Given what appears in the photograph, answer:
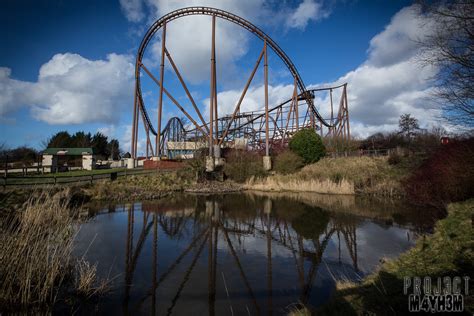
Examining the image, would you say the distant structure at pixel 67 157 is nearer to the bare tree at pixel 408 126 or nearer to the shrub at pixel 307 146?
the shrub at pixel 307 146

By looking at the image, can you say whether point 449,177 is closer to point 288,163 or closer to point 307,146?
point 288,163

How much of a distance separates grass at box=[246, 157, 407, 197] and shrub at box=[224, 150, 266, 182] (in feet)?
2.77

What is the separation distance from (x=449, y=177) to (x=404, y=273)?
6341mm

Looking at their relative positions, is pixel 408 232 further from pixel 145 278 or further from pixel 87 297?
pixel 87 297

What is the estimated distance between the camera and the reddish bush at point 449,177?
6898 mm

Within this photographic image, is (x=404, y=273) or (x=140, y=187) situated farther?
(x=140, y=187)

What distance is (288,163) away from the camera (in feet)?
59.2

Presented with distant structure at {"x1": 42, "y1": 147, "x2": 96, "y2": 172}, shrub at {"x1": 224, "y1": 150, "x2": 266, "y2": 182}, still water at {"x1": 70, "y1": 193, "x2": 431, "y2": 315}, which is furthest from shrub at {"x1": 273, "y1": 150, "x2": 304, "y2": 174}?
distant structure at {"x1": 42, "y1": 147, "x2": 96, "y2": 172}

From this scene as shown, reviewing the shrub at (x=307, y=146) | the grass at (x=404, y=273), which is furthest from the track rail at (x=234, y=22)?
the grass at (x=404, y=273)

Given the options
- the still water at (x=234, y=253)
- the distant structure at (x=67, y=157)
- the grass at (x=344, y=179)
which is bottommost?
the still water at (x=234, y=253)

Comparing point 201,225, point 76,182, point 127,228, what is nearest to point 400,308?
point 201,225

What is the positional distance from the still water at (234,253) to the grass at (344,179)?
12.6 ft

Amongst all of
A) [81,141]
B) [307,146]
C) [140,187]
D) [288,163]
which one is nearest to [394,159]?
[307,146]

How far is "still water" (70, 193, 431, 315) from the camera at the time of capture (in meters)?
3.26
